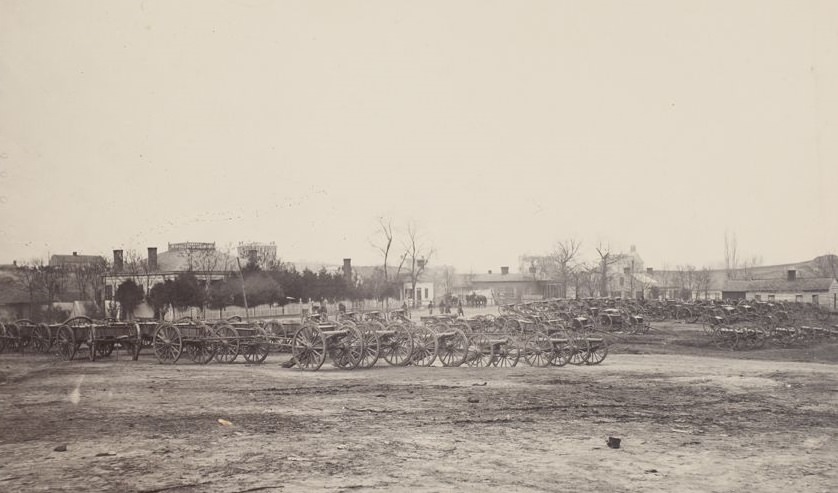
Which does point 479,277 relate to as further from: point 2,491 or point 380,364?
point 2,491

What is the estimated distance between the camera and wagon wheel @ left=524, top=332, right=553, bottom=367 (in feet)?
58.9

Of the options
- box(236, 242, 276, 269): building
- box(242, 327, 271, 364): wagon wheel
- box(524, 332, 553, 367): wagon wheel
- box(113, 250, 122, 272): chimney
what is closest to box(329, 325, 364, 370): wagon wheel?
box(242, 327, 271, 364): wagon wheel

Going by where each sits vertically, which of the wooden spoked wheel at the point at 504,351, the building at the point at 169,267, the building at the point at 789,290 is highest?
the building at the point at 169,267

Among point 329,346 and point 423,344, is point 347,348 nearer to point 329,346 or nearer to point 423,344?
point 329,346

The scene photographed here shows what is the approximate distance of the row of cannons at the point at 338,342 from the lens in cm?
1708

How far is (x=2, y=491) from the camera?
6.43 meters

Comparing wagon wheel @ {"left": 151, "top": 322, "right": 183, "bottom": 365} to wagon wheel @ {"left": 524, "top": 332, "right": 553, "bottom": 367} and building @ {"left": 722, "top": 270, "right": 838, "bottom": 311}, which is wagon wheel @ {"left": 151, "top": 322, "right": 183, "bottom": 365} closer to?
Answer: wagon wheel @ {"left": 524, "top": 332, "right": 553, "bottom": 367}

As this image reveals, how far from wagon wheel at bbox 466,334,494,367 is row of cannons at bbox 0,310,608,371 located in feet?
0.09

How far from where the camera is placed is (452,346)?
18172 millimetres

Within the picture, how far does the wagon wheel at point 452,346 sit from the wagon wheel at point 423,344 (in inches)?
9.6

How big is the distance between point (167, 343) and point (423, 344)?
7.30 meters

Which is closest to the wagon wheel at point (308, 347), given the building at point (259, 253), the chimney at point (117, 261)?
the building at point (259, 253)

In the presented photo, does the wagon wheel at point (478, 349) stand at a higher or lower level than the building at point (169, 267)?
lower

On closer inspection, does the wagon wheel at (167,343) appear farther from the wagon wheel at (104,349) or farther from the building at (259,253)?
the building at (259,253)
